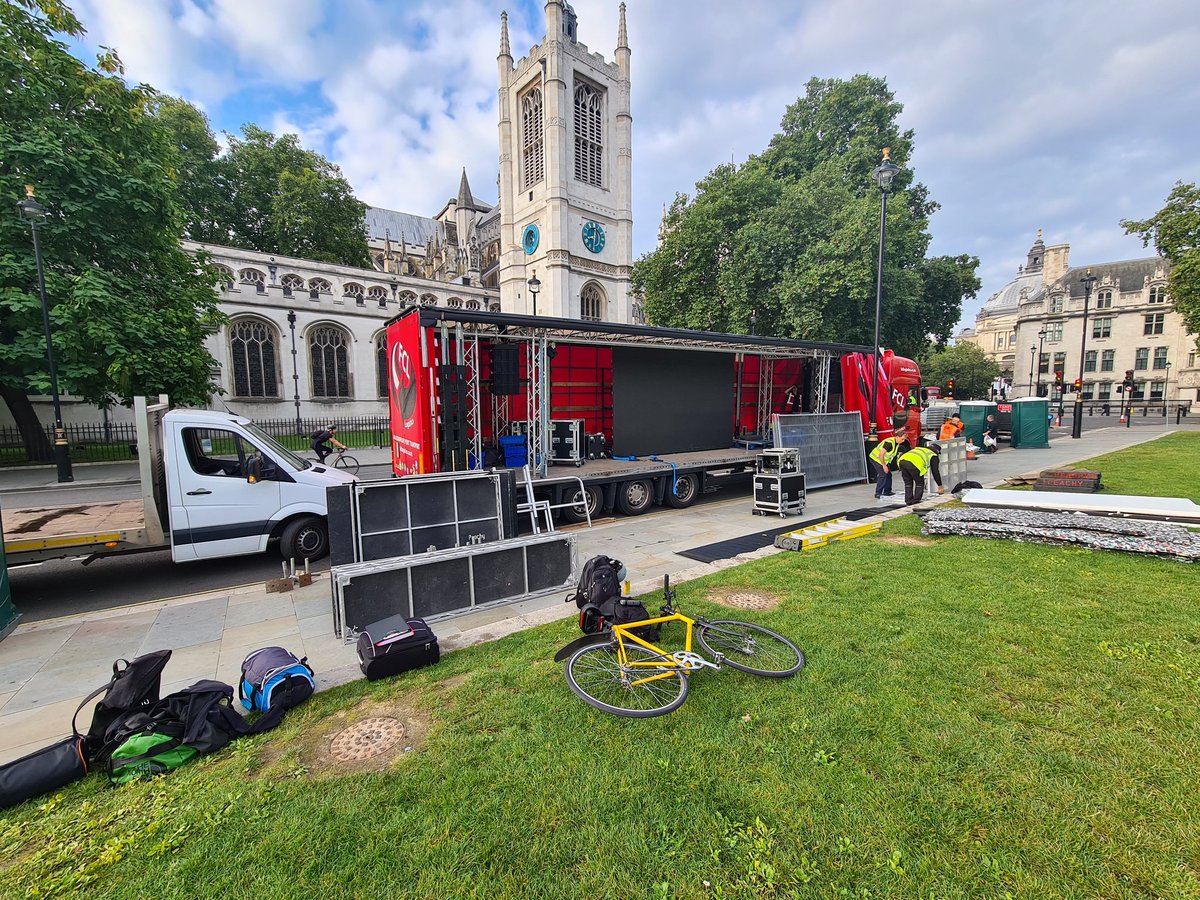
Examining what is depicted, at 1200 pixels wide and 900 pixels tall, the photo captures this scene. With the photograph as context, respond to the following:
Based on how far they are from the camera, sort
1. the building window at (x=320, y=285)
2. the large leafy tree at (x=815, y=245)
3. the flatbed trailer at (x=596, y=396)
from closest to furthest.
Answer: the flatbed trailer at (x=596, y=396), the large leafy tree at (x=815, y=245), the building window at (x=320, y=285)

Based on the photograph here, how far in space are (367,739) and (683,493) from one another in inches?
333

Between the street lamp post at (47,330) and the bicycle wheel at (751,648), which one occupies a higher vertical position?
the street lamp post at (47,330)

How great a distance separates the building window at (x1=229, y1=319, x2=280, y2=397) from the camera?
30.5 meters

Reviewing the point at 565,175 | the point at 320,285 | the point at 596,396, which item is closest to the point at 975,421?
the point at 596,396

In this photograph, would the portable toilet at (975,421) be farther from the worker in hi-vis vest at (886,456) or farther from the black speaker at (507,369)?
the black speaker at (507,369)

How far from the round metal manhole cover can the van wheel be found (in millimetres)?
4631

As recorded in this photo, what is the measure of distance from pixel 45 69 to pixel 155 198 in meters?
3.50

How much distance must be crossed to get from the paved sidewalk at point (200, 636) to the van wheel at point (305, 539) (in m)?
0.84

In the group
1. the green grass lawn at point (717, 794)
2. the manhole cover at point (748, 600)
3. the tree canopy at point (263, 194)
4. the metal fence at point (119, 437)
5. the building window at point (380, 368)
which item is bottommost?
the manhole cover at point (748, 600)

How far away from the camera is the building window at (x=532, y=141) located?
45.0m

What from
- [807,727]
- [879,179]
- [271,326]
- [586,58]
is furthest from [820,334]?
[586,58]

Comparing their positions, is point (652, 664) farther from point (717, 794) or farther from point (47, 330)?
point (47, 330)

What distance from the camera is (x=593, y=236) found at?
45.7 meters

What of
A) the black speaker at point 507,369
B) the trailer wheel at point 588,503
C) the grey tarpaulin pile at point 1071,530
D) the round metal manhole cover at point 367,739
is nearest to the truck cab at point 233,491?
the black speaker at point 507,369
